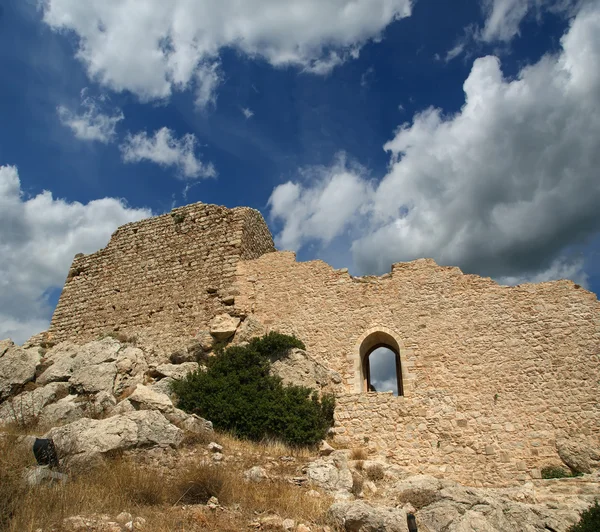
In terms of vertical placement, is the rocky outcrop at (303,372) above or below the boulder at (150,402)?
above

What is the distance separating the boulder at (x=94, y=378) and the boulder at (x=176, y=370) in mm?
1208

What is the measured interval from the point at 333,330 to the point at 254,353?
2233 millimetres

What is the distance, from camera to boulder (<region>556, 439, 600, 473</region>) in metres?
10.5

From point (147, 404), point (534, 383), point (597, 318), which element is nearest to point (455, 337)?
point (534, 383)

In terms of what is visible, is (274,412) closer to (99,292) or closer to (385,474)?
(385,474)

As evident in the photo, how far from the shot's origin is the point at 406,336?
1316 centimetres

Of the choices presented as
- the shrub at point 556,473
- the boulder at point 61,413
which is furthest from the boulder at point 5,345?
the shrub at point 556,473

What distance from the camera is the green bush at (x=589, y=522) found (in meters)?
7.08

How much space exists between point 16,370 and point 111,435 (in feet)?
26.3

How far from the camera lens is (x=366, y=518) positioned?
6812 millimetres

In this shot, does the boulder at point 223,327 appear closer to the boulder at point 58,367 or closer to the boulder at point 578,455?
the boulder at point 58,367

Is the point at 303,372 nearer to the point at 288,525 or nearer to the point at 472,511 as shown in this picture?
the point at 472,511

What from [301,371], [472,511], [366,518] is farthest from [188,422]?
[472,511]

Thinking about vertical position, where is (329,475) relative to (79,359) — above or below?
below
